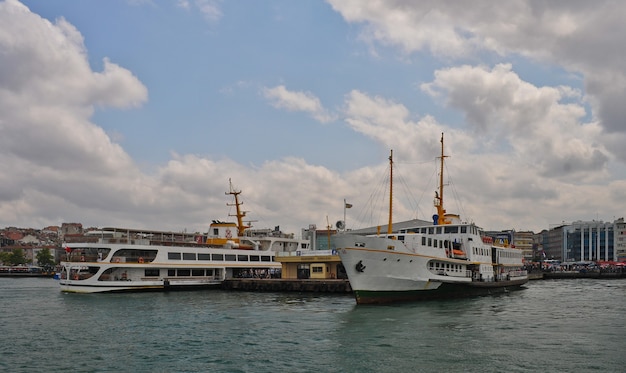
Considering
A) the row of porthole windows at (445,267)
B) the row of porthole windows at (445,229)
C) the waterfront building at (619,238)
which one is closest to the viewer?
the row of porthole windows at (445,267)

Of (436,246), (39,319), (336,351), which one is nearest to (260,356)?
(336,351)

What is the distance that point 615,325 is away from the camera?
33.1 m

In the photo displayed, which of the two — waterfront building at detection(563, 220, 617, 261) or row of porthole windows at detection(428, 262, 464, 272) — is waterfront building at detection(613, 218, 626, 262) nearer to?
waterfront building at detection(563, 220, 617, 261)

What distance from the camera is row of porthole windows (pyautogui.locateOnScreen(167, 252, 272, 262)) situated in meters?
65.2

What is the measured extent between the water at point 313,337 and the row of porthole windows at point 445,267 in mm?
3213

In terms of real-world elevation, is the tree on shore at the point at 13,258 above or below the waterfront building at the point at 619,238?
below

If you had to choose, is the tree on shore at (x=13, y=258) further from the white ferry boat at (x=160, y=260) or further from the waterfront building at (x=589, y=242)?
the waterfront building at (x=589, y=242)

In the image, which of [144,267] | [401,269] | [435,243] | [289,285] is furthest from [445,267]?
[144,267]

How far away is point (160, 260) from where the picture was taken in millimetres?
63188

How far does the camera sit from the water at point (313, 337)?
74.1ft

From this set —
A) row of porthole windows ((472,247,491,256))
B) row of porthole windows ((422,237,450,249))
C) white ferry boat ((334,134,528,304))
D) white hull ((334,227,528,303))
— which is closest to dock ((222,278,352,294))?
white ferry boat ((334,134,528,304))

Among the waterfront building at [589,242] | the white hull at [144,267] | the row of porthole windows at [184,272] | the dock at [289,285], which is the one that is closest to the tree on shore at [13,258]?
the white hull at [144,267]

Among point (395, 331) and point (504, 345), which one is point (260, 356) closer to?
point (395, 331)

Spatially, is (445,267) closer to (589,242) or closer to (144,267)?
(144,267)
